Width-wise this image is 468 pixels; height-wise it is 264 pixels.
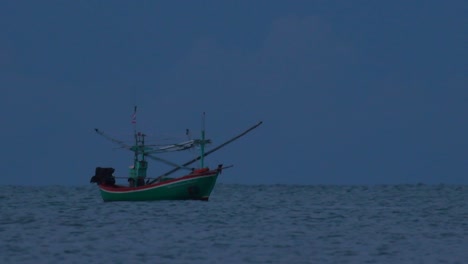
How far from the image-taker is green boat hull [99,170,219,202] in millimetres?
70875

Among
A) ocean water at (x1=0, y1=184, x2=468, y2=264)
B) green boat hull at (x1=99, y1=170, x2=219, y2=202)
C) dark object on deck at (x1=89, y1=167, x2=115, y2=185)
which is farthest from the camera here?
dark object on deck at (x1=89, y1=167, x2=115, y2=185)

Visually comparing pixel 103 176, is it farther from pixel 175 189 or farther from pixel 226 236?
pixel 226 236

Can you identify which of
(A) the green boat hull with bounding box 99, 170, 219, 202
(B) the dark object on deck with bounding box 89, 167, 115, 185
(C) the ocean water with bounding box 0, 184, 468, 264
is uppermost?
(B) the dark object on deck with bounding box 89, 167, 115, 185

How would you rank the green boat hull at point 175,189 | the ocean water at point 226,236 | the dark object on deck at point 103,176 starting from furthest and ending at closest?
the dark object on deck at point 103,176 → the green boat hull at point 175,189 → the ocean water at point 226,236

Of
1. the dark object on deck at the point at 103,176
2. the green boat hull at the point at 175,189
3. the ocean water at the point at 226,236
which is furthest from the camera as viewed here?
the dark object on deck at the point at 103,176

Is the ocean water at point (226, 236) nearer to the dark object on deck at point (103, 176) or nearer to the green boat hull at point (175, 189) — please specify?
the green boat hull at point (175, 189)

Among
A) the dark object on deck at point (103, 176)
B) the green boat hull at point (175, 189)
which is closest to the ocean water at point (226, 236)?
the green boat hull at point (175, 189)

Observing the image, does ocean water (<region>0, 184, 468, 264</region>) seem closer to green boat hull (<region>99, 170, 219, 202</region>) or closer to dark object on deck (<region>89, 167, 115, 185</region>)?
green boat hull (<region>99, 170, 219, 202</region>)

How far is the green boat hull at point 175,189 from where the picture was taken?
70.9m

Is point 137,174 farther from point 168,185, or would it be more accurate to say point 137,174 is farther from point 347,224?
point 347,224

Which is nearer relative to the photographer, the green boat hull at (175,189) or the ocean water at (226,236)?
the ocean water at (226,236)

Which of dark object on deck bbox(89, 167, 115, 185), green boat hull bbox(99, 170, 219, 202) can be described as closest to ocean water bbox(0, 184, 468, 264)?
green boat hull bbox(99, 170, 219, 202)

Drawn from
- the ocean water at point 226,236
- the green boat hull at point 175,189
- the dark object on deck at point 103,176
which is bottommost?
the ocean water at point 226,236

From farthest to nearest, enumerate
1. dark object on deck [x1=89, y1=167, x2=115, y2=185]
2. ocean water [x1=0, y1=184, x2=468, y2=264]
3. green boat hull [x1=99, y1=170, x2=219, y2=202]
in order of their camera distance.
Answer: dark object on deck [x1=89, y1=167, x2=115, y2=185] < green boat hull [x1=99, y1=170, x2=219, y2=202] < ocean water [x1=0, y1=184, x2=468, y2=264]
